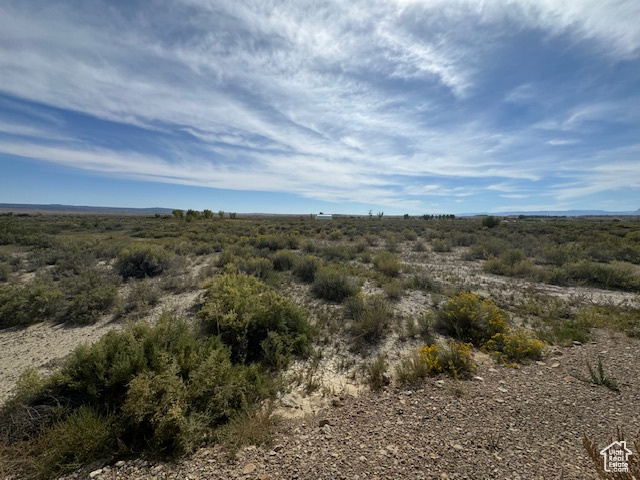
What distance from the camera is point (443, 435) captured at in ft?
10.4

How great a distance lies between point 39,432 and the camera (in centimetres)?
315

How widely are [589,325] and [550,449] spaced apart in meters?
5.38

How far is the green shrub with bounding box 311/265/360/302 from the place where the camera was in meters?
8.65

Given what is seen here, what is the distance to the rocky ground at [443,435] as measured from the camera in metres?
2.74

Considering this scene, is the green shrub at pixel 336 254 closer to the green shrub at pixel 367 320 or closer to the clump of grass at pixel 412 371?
the green shrub at pixel 367 320

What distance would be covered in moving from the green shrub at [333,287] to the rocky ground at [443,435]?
14.3 feet

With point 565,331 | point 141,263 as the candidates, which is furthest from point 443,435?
point 141,263

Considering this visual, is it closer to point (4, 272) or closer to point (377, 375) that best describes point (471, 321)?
point (377, 375)

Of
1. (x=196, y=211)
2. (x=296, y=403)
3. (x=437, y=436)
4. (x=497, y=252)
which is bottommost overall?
(x=296, y=403)

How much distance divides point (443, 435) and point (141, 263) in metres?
11.3

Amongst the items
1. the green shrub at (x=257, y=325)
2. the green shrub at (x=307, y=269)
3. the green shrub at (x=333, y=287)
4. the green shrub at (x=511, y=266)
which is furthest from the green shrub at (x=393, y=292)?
the green shrub at (x=511, y=266)

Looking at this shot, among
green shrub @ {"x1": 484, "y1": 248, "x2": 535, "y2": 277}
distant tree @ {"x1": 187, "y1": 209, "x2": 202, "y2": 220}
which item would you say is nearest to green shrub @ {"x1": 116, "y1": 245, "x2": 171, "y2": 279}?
green shrub @ {"x1": 484, "y1": 248, "x2": 535, "y2": 277}

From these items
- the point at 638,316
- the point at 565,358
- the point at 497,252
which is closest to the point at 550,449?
the point at 565,358

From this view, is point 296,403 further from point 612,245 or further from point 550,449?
point 612,245
